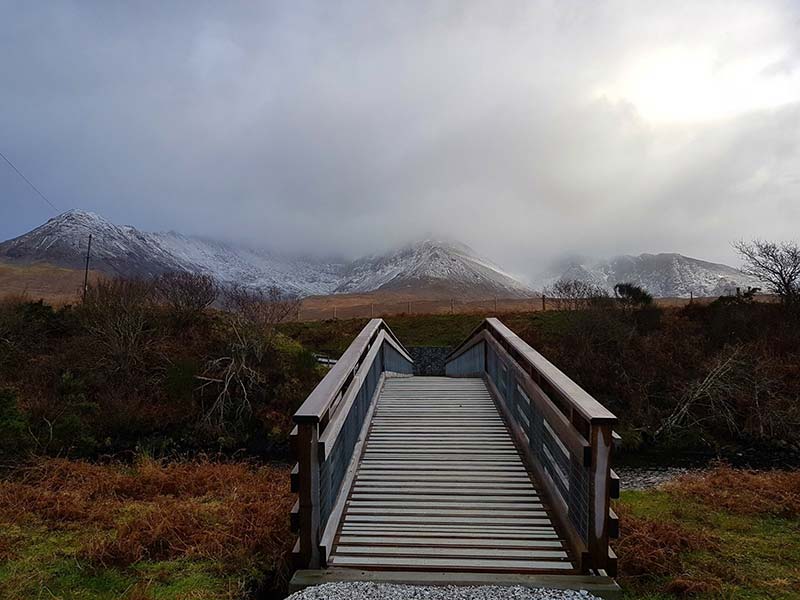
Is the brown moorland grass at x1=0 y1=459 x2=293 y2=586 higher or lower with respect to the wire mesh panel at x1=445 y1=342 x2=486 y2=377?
A: lower

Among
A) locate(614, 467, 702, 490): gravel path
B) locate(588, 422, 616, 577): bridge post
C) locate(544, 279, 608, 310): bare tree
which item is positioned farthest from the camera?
locate(544, 279, 608, 310): bare tree

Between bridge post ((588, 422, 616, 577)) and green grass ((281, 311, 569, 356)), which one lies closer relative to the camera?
bridge post ((588, 422, 616, 577))

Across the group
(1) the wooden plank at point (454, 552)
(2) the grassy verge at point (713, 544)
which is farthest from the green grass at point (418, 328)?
(1) the wooden plank at point (454, 552)

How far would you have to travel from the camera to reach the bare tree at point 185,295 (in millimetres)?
21859

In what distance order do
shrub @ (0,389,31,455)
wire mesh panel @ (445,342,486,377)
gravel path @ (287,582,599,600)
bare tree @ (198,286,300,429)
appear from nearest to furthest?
gravel path @ (287,582,599,600) < shrub @ (0,389,31,455) < wire mesh panel @ (445,342,486,377) < bare tree @ (198,286,300,429)

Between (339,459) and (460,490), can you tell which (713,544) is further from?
(339,459)

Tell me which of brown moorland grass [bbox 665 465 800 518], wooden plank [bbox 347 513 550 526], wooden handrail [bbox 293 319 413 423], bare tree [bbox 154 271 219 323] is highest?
bare tree [bbox 154 271 219 323]

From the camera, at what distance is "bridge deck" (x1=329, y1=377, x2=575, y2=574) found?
12.4 feet

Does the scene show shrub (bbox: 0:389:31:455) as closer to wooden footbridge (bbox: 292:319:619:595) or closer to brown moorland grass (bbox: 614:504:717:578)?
wooden footbridge (bbox: 292:319:619:595)

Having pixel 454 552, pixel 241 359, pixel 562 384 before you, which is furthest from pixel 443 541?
pixel 241 359

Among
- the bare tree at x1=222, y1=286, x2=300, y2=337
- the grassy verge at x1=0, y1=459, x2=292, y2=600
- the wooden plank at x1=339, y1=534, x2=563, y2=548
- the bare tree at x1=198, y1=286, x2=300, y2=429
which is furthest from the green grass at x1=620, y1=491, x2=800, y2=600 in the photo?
the bare tree at x1=222, y1=286, x2=300, y2=337

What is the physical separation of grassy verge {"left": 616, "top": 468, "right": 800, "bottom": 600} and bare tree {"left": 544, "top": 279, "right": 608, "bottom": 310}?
16.4 m

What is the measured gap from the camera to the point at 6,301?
73.4ft

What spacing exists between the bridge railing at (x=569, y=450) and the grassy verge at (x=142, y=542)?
2.35 metres
